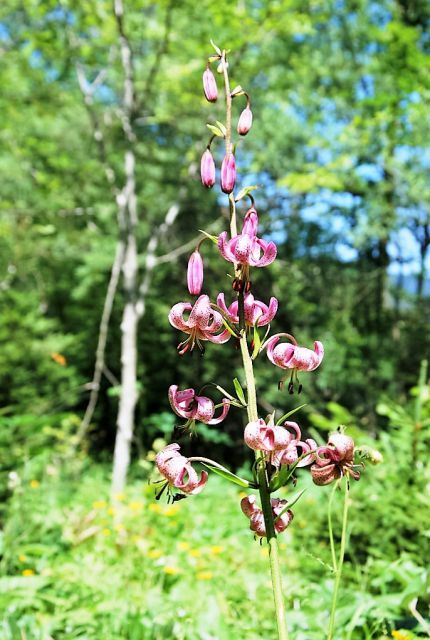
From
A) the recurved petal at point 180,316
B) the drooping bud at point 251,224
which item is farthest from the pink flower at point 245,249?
the recurved petal at point 180,316

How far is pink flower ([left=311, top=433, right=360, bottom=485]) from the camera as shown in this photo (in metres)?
1.01

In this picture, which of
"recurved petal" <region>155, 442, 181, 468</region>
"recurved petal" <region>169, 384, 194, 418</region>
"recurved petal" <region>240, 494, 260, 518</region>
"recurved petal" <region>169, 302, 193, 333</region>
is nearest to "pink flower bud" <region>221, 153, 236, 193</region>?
"recurved petal" <region>169, 302, 193, 333</region>

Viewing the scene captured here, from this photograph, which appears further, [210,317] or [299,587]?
[299,587]

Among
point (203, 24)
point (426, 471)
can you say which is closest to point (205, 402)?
point (426, 471)

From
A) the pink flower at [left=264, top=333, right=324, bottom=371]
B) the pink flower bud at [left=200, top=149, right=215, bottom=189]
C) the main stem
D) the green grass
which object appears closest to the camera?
the main stem

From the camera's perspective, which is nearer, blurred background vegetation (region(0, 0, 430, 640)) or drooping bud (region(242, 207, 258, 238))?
drooping bud (region(242, 207, 258, 238))

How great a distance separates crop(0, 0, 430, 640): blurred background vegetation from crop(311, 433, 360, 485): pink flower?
0.69 meters

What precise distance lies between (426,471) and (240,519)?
1971mm

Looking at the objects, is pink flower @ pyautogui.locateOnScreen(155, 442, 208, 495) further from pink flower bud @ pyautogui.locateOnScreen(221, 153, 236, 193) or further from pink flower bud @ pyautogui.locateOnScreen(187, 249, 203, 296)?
pink flower bud @ pyautogui.locateOnScreen(221, 153, 236, 193)

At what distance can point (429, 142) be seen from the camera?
26.4ft

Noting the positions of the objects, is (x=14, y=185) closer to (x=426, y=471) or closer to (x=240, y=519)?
(x=240, y=519)

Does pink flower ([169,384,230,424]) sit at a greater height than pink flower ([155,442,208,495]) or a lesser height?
greater

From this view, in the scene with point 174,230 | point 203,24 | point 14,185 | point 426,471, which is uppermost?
point 203,24

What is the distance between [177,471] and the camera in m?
Result: 1.06
